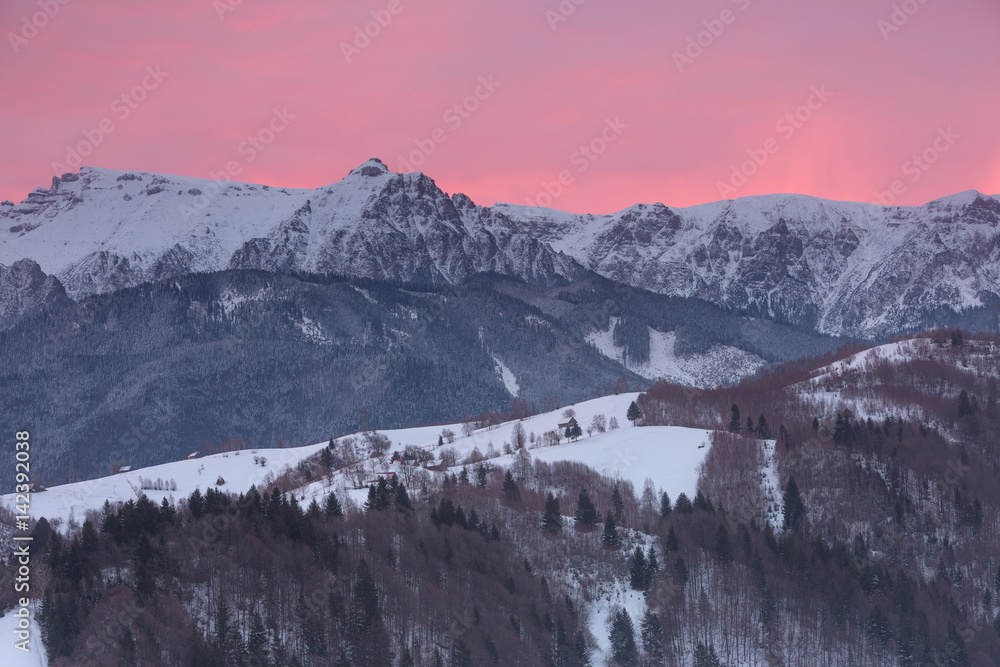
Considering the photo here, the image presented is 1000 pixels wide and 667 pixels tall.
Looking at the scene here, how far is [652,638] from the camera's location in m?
156

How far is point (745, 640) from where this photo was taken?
15775 centimetres

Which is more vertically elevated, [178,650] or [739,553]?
[739,553]

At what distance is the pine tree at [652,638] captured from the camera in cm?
15388

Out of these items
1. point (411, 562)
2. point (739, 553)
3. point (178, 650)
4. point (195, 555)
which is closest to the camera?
point (178, 650)

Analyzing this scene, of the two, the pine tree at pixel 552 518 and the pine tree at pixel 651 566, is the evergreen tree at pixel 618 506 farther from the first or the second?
the pine tree at pixel 651 566

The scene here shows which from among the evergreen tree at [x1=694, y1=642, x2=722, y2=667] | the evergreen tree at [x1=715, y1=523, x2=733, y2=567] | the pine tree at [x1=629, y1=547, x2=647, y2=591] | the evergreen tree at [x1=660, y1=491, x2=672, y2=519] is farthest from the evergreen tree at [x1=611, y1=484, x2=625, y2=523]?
the evergreen tree at [x1=694, y1=642, x2=722, y2=667]

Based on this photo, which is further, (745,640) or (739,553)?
(739,553)

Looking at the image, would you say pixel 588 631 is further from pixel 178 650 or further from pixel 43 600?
pixel 43 600

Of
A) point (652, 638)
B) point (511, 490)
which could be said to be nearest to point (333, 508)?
point (511, 490)

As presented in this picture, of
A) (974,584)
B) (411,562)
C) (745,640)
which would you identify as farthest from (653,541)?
(974,584)

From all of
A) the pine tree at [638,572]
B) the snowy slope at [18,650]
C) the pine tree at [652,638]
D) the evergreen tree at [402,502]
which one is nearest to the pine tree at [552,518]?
the pine tree at [638,572]

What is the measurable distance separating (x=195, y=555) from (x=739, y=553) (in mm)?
77682

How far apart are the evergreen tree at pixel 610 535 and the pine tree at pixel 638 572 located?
18.1ft

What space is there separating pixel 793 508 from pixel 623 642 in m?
54.2
